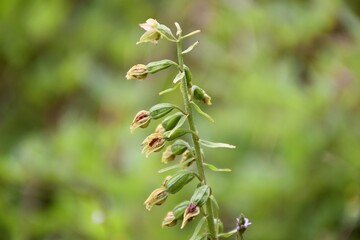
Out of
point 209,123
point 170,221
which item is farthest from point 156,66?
point 209,123

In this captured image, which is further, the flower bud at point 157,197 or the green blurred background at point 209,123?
the green blurred background at point 209,123

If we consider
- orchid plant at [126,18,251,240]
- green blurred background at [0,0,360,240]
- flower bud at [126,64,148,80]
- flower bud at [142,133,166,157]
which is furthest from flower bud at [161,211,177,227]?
green blurred background at [0,0,360,240]

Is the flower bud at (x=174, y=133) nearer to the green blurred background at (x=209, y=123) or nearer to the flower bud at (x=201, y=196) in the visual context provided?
the flower bud at (x=201, y=196)

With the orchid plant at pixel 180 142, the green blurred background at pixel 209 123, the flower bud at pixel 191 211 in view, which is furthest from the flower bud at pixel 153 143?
the green blurred background at pixel 209 123

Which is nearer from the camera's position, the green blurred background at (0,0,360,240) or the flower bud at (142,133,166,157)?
the flower bud at (142,133,166,157)

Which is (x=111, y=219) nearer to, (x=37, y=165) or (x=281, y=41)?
(x=37, y=165)

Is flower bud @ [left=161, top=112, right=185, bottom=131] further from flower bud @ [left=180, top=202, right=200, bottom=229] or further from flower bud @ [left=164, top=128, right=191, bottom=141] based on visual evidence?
flower bud @ [left=180, top=202, right=200, bottom=229]

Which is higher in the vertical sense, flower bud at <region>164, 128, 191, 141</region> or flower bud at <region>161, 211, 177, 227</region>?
flower bud at <region>164, 128, 191, 141</region>
